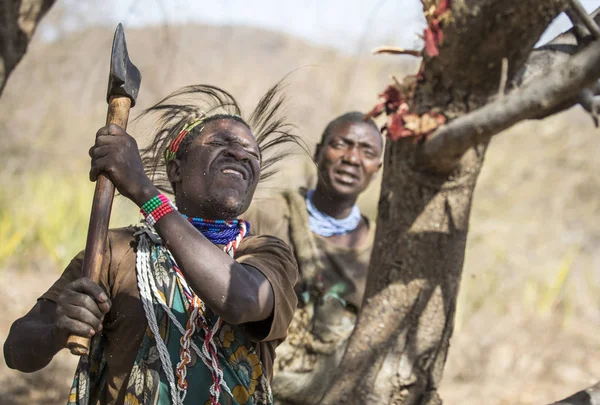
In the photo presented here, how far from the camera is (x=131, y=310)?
2113 mm

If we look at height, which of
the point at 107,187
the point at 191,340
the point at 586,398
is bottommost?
the point at 586,398

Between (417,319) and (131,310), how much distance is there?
0.97 m

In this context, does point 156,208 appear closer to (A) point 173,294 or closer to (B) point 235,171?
(A) point 173,294

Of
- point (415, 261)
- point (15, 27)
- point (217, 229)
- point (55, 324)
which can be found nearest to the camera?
point (55, 324)

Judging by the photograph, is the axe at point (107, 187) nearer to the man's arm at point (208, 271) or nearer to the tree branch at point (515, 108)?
the man's arm at point (208, 271)

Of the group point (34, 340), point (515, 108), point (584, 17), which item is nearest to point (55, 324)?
point (34, 340)

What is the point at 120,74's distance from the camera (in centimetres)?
202

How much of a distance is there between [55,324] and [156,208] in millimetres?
389

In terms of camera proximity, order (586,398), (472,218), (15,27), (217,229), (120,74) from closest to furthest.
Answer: (120,74) < (586,398) < (217,229) < (15,27) < (472,218)

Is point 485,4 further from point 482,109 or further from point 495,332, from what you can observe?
point 495,332

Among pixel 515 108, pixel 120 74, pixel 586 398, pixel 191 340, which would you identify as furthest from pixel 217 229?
pixel 586 398

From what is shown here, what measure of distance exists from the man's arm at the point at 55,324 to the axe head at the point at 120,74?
0.55 m

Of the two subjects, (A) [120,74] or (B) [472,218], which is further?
(B) [472,218]

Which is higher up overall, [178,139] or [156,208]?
[178,139]
